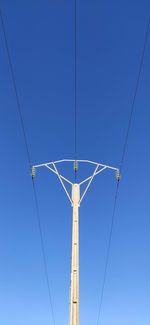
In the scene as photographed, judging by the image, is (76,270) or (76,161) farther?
(76,161)

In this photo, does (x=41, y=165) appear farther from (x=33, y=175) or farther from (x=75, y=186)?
(x=75, y=186)

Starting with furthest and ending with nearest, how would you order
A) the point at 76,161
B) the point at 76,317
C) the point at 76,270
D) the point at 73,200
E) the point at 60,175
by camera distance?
the point at 76,161, the point at 60,175, the point at 73,200, the point at 76,270, the point at 76,317

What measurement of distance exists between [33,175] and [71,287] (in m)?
8.03

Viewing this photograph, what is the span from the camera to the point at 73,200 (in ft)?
59.6

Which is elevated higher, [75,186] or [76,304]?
[75,186]

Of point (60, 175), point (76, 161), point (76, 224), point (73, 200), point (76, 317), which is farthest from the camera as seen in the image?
point (76, 161)

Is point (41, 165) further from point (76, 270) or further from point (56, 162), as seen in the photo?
point (76, 270)

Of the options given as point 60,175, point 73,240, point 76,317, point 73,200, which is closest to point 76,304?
point 76,317

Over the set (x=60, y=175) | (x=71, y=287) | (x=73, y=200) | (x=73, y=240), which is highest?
(x=60, y=175)

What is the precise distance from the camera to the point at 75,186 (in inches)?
743

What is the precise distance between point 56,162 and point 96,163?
2150 millimetres

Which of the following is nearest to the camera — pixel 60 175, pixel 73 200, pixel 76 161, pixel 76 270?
pixel 76 270

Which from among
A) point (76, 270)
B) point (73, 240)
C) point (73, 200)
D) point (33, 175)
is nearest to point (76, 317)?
point (76, 270)

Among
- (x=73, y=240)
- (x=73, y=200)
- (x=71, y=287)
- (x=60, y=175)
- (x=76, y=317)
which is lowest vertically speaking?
(x=76, y=317)
